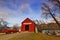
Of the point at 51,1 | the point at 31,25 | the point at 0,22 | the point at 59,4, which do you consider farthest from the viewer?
the point at 0,22

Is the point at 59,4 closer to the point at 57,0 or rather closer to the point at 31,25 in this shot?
the point at 57,0

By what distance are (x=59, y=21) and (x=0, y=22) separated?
5017cm

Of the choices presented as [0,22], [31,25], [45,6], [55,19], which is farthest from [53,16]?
[0,22]

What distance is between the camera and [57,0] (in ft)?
90.1

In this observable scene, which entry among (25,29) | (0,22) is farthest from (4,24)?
(25,29)

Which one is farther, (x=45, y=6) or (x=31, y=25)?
(x=31, y=25)

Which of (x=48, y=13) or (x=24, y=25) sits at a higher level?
(x=48, y=13)

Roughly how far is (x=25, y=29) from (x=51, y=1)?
1544 centimetres

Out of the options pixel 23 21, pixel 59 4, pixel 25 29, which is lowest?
pixel 25 29

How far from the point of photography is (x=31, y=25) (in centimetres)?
3991

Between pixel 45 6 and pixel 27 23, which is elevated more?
pixel 45 6

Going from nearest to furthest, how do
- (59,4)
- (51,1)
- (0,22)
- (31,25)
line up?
(59,4)
(51,1)
(31,25)
(0,22)

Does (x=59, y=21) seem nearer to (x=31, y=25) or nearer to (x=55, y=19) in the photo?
(x=55, y=19)

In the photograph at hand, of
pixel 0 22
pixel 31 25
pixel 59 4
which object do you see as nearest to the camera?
pixel 59 4
